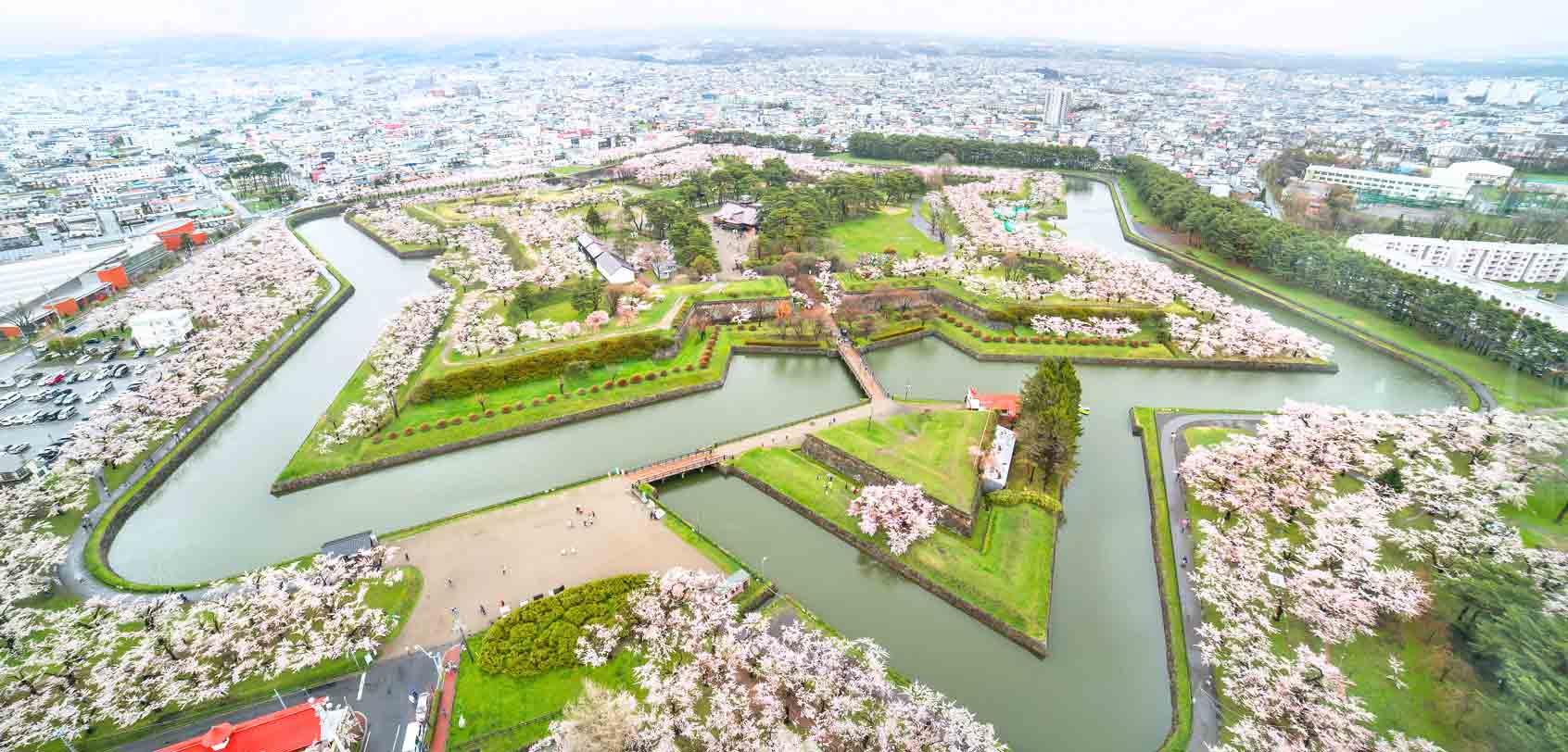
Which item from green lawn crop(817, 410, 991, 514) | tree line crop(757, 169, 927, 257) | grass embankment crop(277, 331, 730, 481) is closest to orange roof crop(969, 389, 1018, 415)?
green lawn crop(817, 410, 991, 514)

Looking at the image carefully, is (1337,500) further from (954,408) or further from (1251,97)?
(1251,97)

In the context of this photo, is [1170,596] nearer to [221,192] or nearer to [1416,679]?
[1416,679]

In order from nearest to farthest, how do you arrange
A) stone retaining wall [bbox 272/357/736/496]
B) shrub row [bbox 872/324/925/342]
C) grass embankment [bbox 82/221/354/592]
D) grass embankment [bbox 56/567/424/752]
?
1. grass embankment [bbox 56/567/424/752]
2. grass embankment [bbox 82/221/354/592]
3. stone retaining wall [bbox 272/357/736/496]
4. shrub row [bbox 872/324/925/342]

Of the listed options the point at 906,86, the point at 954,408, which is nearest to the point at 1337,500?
the point at 954,408

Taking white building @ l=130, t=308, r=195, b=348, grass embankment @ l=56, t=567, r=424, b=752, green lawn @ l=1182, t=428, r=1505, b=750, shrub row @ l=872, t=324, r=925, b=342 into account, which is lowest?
shrub row @ l=872, t=324, r=925, b=342

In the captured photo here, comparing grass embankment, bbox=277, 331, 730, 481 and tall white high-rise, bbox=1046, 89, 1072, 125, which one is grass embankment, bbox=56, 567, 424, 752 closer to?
grass embankment, bbox=277, 331, 730, 481

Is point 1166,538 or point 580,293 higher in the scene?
point 580,293
